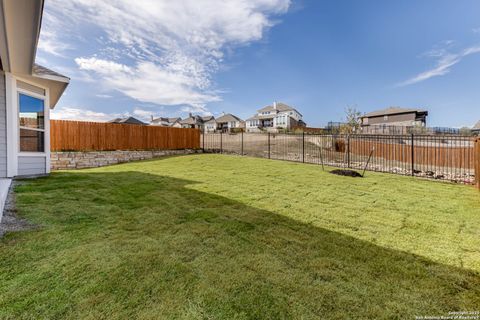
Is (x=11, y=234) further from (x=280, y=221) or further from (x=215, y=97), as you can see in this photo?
(x=215, y=97)

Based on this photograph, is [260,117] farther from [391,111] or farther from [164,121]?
[391,111]

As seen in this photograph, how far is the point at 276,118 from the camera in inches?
1949

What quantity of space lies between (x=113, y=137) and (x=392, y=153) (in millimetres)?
16419

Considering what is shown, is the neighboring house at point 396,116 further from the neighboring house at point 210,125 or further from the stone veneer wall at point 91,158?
the stone veneer wall at point 91,158

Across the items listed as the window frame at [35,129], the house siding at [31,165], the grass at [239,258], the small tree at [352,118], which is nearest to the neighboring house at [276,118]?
the small tree at [352,118]

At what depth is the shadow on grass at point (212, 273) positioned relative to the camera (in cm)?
178

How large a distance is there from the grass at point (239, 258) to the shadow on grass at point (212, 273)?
11 millimetres

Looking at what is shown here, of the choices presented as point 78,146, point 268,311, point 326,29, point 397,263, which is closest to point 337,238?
point 397,263

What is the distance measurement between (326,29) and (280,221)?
17971 mm

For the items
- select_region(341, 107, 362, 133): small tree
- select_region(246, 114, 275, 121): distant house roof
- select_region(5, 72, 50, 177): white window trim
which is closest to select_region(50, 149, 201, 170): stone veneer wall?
select_region(5, 72, 50, 177): white window trim

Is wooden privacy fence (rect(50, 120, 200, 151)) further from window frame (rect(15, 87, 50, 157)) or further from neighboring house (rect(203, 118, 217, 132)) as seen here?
neighboring house (rect(203, 118, 217, 132))

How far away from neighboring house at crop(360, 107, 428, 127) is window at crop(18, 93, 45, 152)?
45.9m

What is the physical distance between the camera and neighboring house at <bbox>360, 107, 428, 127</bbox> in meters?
42.9

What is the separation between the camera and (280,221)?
3.67 m
